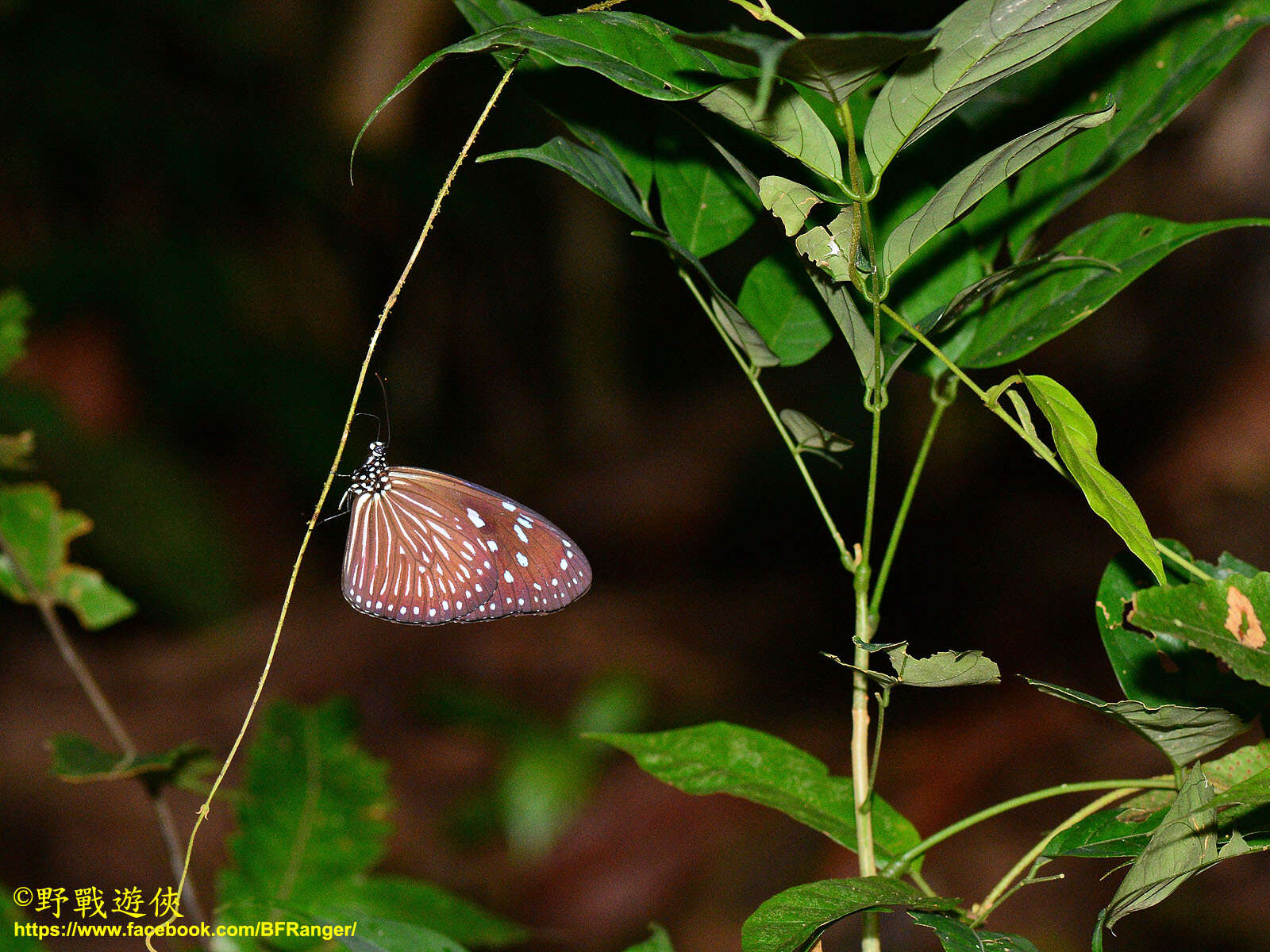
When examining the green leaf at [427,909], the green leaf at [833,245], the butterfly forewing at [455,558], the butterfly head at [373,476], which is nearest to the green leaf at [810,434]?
the green leaf at [833,245]

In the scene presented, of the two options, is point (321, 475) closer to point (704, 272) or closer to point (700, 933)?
point (700, 933)

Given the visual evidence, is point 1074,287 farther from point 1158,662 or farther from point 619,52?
point 619,52

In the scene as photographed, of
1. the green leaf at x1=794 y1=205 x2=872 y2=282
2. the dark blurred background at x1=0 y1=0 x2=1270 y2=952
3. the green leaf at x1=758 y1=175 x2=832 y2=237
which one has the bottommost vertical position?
the dark blurred background at x1=0 y1=0 x2=1270 y2=952

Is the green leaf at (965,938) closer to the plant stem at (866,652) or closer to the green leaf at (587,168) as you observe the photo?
the plant stem at (866,652)

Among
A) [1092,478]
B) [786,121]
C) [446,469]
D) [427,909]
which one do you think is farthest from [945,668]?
[446,469]

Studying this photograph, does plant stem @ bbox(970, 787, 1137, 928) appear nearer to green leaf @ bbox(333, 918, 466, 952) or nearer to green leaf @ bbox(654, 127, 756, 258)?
green leaf @ bbox(333, 918, 466, 952)

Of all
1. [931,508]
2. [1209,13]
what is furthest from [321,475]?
[1209,13]

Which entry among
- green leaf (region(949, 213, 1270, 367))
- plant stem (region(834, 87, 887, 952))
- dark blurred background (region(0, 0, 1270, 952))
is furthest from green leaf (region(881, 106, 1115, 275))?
dark blurred background (region(0, 0, 1270, 952))
